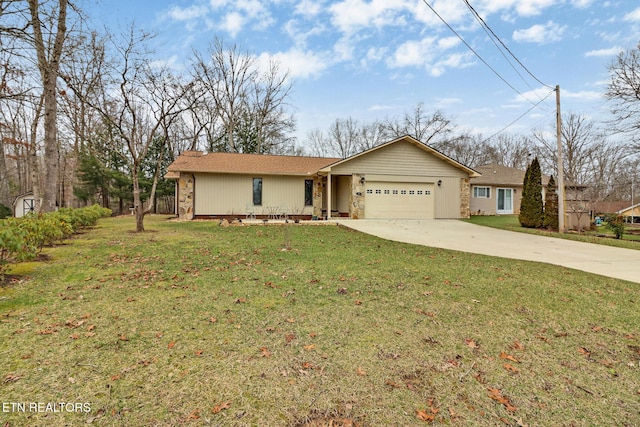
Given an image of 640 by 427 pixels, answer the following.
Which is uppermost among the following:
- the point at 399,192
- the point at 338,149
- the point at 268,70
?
the point at 268,70

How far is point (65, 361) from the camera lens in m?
2.42

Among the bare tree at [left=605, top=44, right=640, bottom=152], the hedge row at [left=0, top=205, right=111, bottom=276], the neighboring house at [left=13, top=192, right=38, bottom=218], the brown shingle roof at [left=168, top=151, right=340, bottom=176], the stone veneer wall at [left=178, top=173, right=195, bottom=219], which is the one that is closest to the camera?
the hedge row at [left=0, top=205, right=111, bottom=276]

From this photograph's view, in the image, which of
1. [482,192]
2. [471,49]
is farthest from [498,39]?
[482,192]

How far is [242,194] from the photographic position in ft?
53.5

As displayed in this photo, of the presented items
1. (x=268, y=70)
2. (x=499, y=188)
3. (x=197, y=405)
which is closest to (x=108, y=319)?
(x=197, y=405)

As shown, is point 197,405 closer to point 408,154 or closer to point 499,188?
point 408,154

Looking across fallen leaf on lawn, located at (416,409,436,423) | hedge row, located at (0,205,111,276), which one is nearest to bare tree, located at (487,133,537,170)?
fallen leaf on lawn, located at (416,409,436,423)

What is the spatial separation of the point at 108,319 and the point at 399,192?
1494 centimetres

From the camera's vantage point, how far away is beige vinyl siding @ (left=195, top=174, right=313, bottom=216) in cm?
1584

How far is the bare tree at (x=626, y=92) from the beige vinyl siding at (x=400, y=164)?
7.92 metres

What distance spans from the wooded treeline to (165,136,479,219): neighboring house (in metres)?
2.89

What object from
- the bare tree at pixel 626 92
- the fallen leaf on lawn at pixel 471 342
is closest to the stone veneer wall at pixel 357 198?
the fallen leaf on lawn at pixel 471 342

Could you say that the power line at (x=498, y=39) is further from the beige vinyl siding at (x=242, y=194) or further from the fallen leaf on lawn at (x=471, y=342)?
the beige vinyl siding at (x=242, y=194)

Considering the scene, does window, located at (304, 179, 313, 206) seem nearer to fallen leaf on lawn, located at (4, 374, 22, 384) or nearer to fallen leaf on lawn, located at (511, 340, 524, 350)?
fallen leaf on lawn, located at (511, 340, 524, 350)
